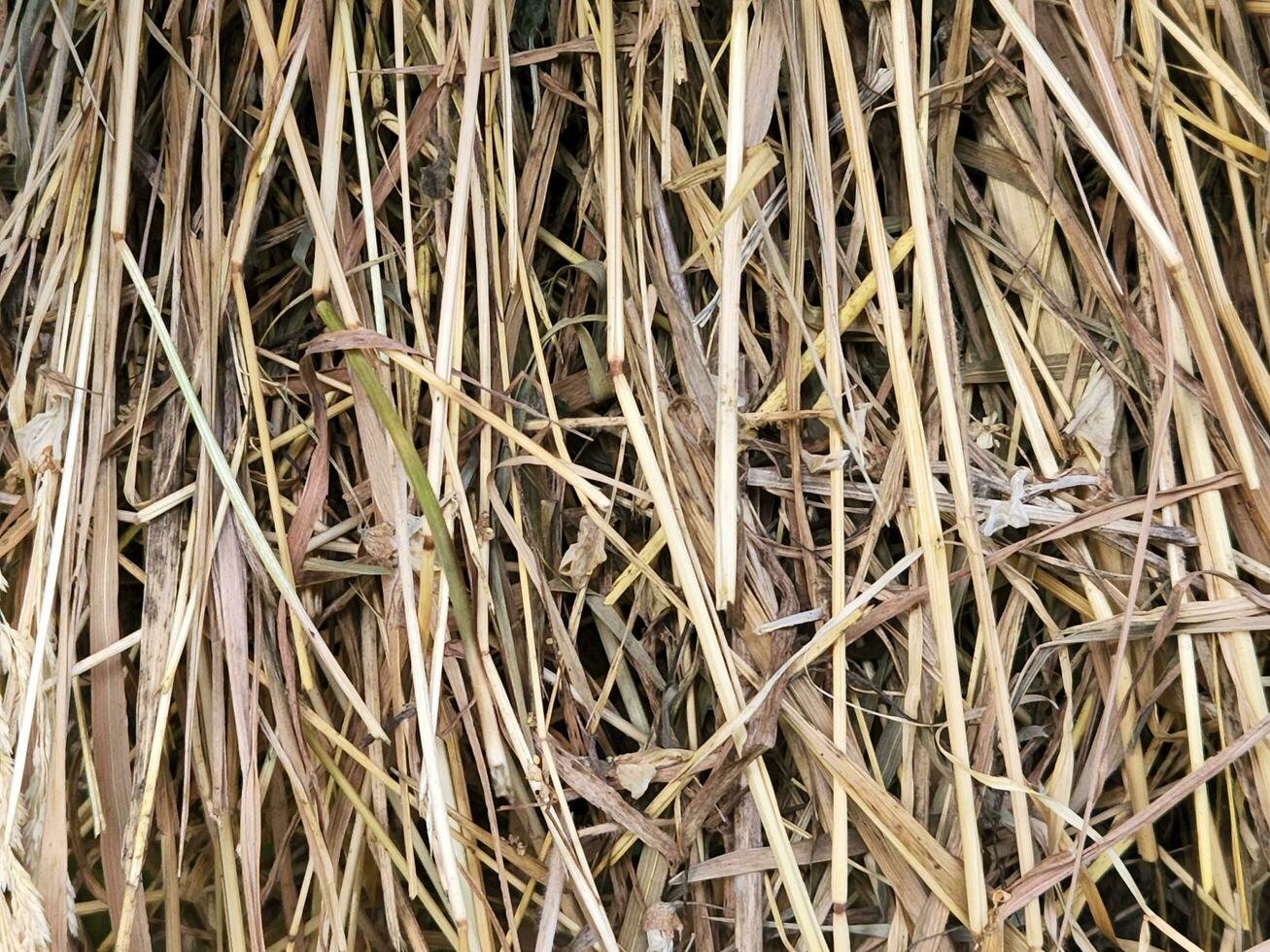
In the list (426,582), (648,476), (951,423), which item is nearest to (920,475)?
(951,423)

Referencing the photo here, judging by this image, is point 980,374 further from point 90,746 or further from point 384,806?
point 90,746

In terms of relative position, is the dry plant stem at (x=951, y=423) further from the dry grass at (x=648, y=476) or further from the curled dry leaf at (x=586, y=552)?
the curled dry leaf at (x=586, y=552)

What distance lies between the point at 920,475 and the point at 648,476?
0.14 meters

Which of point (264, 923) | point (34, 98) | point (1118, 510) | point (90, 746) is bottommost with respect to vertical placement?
point (264, 923)

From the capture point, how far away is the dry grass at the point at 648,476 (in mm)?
513

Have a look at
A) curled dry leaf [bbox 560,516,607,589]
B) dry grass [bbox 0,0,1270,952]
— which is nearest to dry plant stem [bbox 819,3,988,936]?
dry grass [bbox 0,0,1270,952]

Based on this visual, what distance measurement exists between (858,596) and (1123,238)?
0.82ft

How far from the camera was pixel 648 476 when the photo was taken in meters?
0.52

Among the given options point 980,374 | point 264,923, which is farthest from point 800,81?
point 264,923

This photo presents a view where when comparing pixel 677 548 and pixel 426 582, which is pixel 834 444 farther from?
pixel 426 582

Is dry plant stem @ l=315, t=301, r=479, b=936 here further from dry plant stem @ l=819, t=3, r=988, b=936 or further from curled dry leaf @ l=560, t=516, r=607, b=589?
dry plant stem @ l=819, t=3, r=988, b=936

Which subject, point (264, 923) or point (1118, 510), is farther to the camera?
point (264, 923)

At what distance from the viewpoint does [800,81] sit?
55cm

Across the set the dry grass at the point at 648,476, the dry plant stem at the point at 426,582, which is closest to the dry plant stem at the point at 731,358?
the dry grass at the point at 648,476
